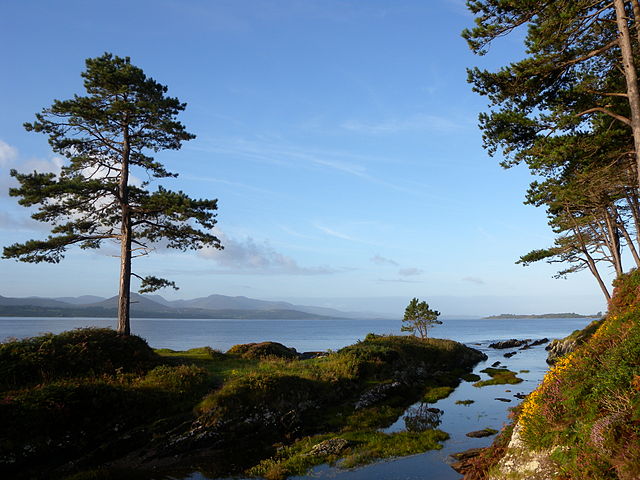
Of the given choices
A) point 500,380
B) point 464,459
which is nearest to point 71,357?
point 464,459

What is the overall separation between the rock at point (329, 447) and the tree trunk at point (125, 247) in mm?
15532

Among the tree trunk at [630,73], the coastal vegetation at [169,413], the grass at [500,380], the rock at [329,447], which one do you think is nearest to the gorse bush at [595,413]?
the coastal vegetation at [169,413]

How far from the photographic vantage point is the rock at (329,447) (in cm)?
1444

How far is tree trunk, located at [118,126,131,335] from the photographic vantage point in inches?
997

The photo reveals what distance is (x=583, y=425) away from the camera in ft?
25.4

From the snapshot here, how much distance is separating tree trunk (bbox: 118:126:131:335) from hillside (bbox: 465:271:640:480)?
21.9 metres

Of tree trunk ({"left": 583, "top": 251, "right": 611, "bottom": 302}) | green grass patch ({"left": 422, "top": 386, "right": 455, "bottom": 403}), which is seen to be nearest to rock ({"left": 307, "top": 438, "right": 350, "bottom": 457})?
green grass patch ({"left": 422, "top": 386, "right": 455, "bottom": 403})

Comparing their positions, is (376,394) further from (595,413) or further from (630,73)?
(630,73)

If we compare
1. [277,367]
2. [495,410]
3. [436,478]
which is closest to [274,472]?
[436,478]

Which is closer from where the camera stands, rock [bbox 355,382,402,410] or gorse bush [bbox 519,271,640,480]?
gorse bush [bbox 519,271,640,480]

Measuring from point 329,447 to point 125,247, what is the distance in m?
19.1

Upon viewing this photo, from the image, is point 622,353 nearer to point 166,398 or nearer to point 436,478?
point 436,478

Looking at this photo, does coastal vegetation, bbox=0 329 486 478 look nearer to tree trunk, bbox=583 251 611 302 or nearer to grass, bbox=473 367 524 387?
grass, bbox=473 367 524 387

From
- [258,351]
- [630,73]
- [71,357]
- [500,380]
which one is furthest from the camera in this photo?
[258,351]
